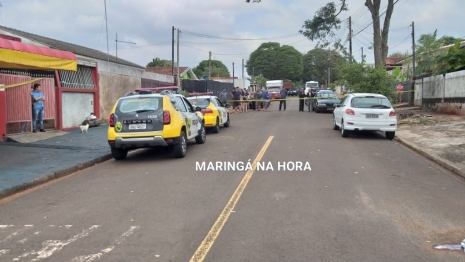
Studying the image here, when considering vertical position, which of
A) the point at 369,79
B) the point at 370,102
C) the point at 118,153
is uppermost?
the point at 369,79

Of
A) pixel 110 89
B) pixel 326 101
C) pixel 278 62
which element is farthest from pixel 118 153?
pixel 278 62

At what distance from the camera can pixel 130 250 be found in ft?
17.3

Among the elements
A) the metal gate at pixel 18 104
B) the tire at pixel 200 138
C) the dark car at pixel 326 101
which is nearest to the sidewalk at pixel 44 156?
the metal gate at pixel 18 104

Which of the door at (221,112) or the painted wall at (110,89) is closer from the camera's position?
the door at (221,112)

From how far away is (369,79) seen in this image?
89.0ft

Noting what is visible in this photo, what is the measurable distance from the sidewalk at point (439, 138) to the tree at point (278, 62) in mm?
83717

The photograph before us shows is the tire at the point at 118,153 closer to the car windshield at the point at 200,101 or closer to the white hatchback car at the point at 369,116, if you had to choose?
the car windshield at the point at 200,101

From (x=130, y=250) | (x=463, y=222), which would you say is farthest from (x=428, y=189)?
(x=130, y=250)

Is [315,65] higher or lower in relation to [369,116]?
higher

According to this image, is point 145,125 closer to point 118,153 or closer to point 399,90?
point 118,153

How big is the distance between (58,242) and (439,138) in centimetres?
1297

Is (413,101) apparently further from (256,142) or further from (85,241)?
(85,241)

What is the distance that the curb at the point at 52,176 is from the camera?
27.6ft

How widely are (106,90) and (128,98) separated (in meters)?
11.6
